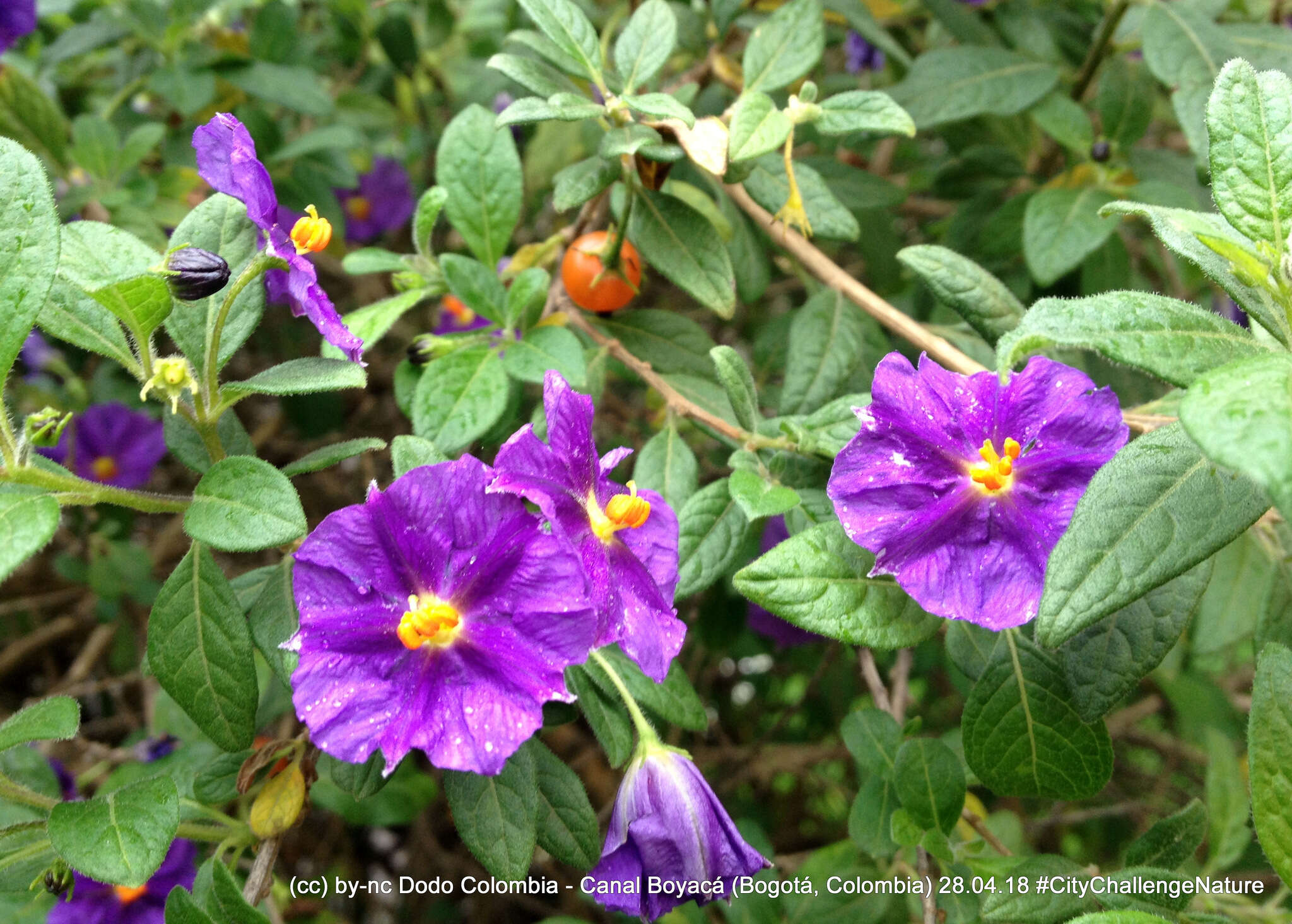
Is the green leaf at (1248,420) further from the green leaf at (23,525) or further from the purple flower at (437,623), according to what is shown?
the green leaf at (23,525)

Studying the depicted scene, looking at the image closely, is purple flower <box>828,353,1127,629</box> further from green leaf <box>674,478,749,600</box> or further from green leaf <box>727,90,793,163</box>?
green leaf <box>727,90,793,163</box>

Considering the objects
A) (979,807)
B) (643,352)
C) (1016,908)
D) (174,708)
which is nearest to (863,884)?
(979,807)

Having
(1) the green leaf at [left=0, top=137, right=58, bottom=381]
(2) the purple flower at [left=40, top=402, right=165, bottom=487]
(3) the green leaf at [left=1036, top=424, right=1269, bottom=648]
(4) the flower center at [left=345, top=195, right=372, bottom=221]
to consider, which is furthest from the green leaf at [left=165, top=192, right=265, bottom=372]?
(4) the flower center at [left=345, top=195, right=372, bottom=221]

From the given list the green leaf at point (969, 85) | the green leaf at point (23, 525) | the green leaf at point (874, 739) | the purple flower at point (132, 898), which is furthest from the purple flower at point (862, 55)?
the purple flower at point (132, 898)

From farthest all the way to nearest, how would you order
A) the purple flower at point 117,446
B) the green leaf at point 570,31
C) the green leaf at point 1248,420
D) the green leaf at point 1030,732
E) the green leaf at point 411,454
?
1. the purple flower at point 117,446
2. the green leaf at point 570,31
3. the green leaf at point 1030,732
4. the green leaf at point 411,454
5. the green leaf at point 1248,420

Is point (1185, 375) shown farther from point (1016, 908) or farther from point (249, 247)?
point (249, 247)

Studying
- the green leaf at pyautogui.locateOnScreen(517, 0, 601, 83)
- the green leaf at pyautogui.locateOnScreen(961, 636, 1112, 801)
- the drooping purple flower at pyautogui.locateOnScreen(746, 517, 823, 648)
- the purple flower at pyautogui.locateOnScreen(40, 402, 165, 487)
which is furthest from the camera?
the purple flower at pyautogui.locateOnScreen(40, 402, 165, 487)

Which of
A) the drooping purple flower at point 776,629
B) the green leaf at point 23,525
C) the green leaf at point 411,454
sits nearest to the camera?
the green leaf at point 23,525
